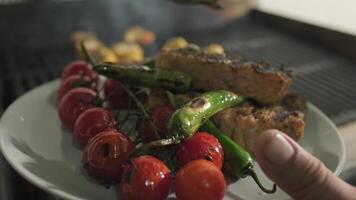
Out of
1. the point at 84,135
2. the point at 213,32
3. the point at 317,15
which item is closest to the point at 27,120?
the point at 84,135

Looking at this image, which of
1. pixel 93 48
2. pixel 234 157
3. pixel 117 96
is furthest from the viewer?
pixel 93 48

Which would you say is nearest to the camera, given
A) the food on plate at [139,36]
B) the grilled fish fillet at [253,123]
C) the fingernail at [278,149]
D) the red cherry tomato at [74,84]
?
the fingernail at [278,149]

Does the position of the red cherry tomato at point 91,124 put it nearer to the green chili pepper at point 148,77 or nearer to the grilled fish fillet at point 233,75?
the green chili pepper at point 148,77

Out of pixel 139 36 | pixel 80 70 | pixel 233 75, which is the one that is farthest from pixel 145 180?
pixel 139 36

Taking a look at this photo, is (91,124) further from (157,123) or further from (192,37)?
(192,37)

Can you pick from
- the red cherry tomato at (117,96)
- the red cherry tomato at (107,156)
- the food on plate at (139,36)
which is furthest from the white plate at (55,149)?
the food on plate at (139,36)

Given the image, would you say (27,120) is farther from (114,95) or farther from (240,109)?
(240,109)
